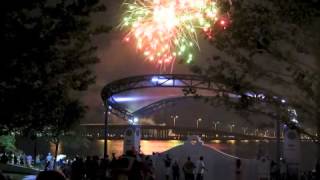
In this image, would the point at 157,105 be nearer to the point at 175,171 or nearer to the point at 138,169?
the point at 175,171

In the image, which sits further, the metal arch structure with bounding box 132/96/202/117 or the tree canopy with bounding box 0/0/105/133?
the metal arch structure with bounding box 132/96/202/117

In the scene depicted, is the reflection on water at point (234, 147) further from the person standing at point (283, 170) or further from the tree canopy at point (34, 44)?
the tree canopy at point (34, 44)

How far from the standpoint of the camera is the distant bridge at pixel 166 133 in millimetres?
82562

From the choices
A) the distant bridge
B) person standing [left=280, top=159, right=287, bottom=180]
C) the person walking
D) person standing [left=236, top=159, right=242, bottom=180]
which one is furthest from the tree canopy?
the distant bridge

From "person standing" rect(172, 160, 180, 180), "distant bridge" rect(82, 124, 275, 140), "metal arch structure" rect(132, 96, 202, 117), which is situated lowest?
"person standing" rect(172, 160, 180, 180)

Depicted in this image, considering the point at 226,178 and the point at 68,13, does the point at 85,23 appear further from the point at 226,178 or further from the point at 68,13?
the point at 226,178

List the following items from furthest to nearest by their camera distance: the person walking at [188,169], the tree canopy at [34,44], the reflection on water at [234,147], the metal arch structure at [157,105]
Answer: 1. the metal arch structure at [157,105]
2. the reflection on water at [234,147]
3. the person walking at [188,169]
4. the tree canopy at [34,44]

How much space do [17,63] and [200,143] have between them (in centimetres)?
1974

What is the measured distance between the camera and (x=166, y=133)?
93.7 meters

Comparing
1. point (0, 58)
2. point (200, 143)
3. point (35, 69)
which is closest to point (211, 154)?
point (200, 143)

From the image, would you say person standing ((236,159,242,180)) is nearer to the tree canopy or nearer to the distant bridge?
the tree canopy

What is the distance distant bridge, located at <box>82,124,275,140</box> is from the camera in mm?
82562

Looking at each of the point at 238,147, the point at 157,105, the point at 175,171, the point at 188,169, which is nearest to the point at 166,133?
the point at 238,147

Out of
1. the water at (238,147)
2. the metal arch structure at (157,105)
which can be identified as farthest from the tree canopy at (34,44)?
the metal arch structure at (157,105)
